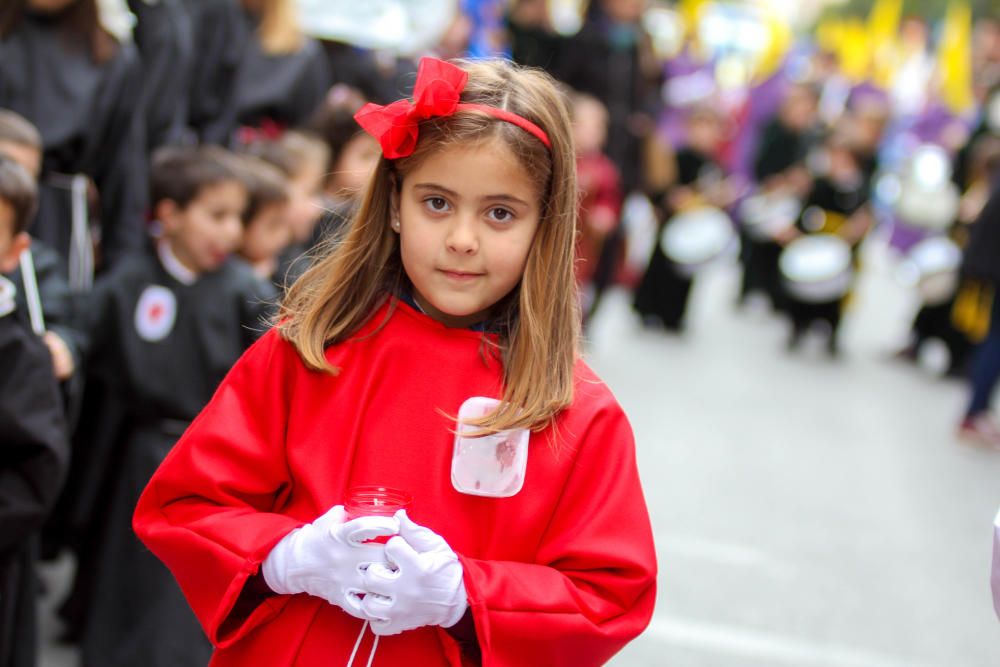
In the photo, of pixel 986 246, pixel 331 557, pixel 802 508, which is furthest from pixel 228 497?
pixel 986 246

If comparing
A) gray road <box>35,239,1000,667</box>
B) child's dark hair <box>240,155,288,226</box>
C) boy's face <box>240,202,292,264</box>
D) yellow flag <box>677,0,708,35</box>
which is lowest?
gray road <box>35,239,1000,667</box>

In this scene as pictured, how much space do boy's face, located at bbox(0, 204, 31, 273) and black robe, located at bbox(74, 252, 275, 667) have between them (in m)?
0.58

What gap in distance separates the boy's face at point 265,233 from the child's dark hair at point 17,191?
1.14 meters

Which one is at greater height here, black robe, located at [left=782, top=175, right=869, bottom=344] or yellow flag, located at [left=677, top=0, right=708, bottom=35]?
yellow flag, located at [left=677, top=0, right=708, bottom=35]

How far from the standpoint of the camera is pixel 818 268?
9.54 m

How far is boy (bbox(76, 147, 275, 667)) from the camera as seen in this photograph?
334 centimetres

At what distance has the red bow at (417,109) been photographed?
190 centimetres

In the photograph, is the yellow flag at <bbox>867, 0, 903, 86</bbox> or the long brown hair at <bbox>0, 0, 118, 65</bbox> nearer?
the long brown hair at <bbox>0, 0, 118, 65</bbox>

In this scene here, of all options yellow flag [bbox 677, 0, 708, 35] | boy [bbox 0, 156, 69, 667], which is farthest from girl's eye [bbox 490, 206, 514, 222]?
yellow flag [bbox 677, 0, 708, 35]

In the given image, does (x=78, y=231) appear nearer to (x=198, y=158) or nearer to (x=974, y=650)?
(x=198, y=158)

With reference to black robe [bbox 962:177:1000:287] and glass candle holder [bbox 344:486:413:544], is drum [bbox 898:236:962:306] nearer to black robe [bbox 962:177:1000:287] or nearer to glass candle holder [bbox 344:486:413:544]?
black robe [bbox 962:177:1000:287]

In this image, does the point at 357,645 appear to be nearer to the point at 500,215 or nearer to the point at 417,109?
the point at 500,215

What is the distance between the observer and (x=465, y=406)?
1.93m

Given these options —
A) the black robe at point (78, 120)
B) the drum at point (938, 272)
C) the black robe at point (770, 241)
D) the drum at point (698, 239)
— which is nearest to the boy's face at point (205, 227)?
the black robe at point (78, 120)
